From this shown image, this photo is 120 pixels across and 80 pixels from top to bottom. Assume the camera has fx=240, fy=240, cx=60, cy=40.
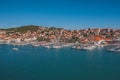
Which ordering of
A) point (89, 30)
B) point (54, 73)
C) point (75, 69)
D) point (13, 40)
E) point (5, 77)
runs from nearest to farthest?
point (5, 77) < point (54, 73) < point (75, 69) < point (13, 40) < point (89, 30)

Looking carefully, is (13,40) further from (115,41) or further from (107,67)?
(107,67)

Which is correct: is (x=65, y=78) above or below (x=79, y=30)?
below

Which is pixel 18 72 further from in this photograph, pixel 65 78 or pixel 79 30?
pixel 79 30

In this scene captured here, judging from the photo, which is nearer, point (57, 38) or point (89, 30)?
point (57, 38)

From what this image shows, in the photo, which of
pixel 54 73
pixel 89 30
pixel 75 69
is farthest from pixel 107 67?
pixel 89 30

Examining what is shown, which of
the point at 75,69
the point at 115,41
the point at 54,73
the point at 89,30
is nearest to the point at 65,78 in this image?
the point at 54,73

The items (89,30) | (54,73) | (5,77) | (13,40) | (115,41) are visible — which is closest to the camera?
(5,77)
